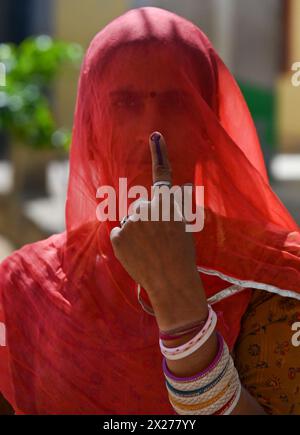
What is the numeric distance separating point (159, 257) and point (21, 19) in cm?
817

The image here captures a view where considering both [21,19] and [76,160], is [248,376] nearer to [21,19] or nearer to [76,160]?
[76,160]

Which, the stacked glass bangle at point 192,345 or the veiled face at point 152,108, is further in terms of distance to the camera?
the veiled face at point 152,108

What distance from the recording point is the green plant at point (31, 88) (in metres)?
4.71

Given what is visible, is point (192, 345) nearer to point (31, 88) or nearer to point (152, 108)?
point (152, 108)

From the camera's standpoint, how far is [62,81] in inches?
320

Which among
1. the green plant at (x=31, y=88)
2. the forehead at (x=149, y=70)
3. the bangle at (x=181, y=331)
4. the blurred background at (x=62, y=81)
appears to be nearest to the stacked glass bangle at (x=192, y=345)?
the bangle at (x=181, y=331)

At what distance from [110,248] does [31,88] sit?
359cm

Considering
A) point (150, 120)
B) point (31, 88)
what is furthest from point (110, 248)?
point (31, 88)

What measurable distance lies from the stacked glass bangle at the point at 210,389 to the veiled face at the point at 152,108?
1.02 feet

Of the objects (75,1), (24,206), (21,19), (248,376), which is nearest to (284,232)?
(248,376)

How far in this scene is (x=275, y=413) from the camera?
121cm

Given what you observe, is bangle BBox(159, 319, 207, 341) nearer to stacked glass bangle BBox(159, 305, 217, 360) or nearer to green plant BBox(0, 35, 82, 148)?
stacked glass bangle BBox(159, 305, 217, 360)

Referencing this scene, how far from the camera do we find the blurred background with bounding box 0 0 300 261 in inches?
190

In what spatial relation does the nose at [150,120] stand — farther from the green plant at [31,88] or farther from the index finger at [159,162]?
the green plant at [31,88]
